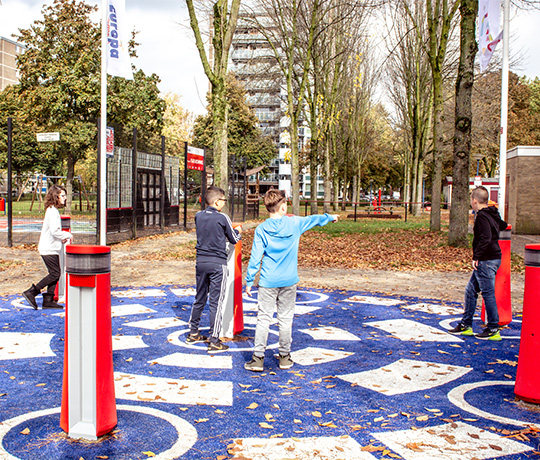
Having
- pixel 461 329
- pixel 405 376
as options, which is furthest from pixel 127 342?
pixel 461 329

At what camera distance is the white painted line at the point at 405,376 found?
4.75 meters

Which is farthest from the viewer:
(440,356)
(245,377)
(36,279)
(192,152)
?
(192,152)

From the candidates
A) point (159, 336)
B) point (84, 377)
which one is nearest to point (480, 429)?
point (84, 377)

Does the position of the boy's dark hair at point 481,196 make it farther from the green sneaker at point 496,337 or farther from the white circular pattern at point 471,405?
the white circular pattern at point 471,405

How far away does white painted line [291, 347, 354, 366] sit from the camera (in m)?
5.54

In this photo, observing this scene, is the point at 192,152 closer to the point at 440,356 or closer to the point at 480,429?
the point at 440,356

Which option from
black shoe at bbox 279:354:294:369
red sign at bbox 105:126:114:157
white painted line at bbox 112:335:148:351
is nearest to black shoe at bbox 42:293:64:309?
white painted line at bbox 112:335:148:351

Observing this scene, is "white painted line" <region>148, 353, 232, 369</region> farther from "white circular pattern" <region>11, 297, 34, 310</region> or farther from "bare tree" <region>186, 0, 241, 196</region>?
"bare tree" <region>186, 0, 241, 196</region>

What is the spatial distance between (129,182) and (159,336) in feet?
40.1

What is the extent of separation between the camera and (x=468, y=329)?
22.3 feet

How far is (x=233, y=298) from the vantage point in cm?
642

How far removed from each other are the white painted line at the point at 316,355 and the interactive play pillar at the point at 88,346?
7.54 ft

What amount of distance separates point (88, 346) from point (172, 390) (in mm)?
1168

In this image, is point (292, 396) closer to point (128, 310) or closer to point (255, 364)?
point (255, 364)
